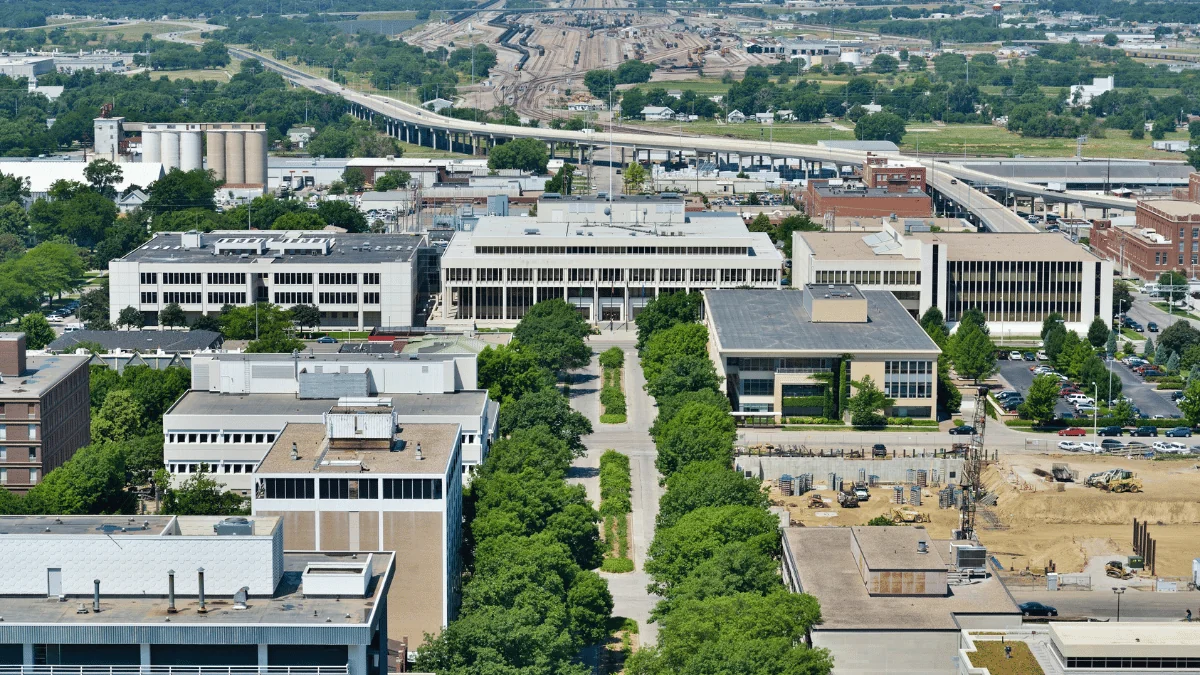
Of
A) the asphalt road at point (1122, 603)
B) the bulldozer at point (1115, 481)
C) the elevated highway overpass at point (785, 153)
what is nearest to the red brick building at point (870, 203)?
the elevated highway overpass at point (785, 153)

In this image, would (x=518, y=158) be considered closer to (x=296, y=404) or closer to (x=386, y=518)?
(x=296, y=404)

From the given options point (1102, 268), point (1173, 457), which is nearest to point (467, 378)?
point (1173, 457)

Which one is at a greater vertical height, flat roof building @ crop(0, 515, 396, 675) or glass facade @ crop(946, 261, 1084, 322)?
flat roof building @ crop(0, 515, 396, 675)

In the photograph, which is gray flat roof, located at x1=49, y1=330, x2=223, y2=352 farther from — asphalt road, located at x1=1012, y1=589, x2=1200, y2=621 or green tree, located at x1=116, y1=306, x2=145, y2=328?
asphalt road, located at x1=1012, y1=589, x2=1200, y2=621

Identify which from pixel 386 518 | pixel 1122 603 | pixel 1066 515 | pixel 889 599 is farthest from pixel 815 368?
pixel 386 518

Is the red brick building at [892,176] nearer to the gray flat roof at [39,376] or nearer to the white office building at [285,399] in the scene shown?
the white office building at [285,399]

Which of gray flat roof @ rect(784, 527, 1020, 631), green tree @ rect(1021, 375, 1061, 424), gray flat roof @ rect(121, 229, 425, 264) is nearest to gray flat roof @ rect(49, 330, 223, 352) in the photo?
gray flat roof @ rect(121, 229, 425, 264)
